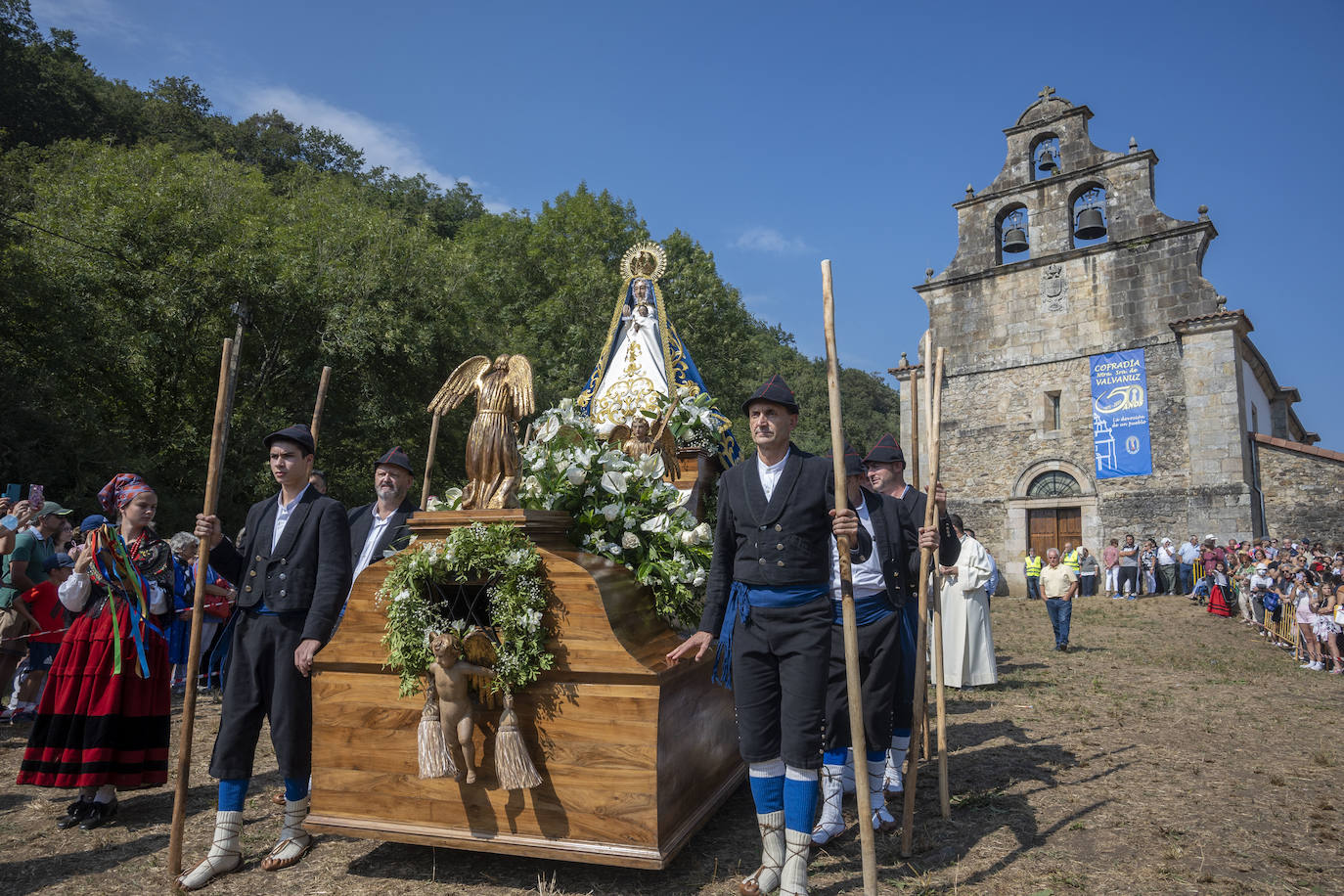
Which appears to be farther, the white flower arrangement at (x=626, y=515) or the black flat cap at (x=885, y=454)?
the black flat cap at (x=885, y=454)

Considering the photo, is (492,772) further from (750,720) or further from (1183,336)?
(1183,336)

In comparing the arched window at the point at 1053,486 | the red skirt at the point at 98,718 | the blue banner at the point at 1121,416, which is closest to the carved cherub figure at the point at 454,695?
the red skirt at the point at 98,718

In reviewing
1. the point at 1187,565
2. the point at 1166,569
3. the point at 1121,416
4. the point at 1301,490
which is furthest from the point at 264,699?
the point at 1301,490

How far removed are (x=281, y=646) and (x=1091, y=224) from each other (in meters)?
23.5

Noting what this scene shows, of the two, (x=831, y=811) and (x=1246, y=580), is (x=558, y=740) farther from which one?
(x=1246, y=580)

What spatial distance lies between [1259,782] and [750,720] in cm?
395

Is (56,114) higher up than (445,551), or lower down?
higher up

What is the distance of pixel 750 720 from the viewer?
11.5 feet

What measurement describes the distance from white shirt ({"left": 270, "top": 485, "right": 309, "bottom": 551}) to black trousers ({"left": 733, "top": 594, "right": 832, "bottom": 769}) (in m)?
2.39

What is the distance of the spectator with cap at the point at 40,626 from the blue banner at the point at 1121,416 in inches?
897

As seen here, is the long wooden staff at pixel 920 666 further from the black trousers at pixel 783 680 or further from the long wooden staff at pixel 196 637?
the long wooden staff at pixel 196 637

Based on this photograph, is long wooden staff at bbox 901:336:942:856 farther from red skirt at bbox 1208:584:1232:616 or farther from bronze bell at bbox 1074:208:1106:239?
bronze bell at bbox 1074:208:1106:239

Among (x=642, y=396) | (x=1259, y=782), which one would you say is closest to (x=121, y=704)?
(x=642, y=396)

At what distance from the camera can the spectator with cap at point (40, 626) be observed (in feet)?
22.5
